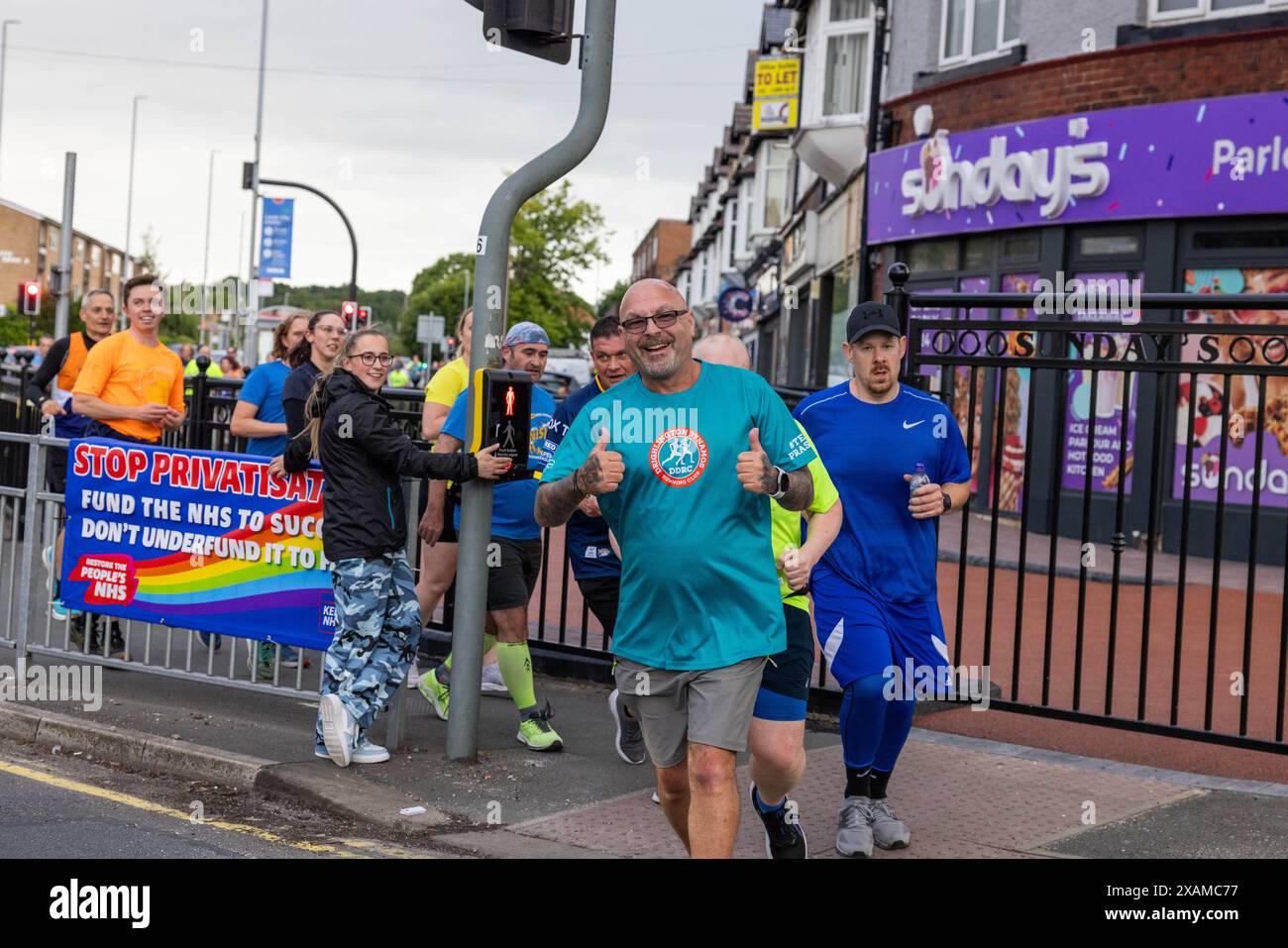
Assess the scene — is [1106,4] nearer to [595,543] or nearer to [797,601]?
[595,543]

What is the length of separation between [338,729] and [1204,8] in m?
12.7

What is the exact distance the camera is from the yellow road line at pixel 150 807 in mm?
5492

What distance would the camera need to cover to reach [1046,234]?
1683 centimetres

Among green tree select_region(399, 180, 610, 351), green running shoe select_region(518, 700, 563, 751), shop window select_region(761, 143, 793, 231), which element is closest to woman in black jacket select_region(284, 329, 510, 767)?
green running shoe select_region(518, 700, 563, 751)

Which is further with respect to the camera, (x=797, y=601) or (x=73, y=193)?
(x=73, y=193)

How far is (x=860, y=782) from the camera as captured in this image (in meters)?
5.65

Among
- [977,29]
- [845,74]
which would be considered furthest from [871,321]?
[845,74]

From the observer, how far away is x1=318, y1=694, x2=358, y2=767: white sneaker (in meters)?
6.39

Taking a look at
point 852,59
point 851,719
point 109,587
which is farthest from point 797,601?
point 852,59

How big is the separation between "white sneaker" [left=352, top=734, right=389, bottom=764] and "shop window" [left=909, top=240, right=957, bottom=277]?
1360cm

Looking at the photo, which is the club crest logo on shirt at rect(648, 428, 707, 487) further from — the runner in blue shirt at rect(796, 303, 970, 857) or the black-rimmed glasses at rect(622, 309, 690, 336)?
the runner in blue shirt at rect(796, 303, 970, 857)

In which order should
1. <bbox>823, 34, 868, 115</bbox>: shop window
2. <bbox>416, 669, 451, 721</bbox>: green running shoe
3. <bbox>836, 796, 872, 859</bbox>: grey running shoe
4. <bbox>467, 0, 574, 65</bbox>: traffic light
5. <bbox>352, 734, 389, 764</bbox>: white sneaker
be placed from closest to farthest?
<bbox>836, 796, 872, 859</bbox>: grey running shoe < <bbox>467, 0, 574, 65</bbox>: traffic light < <bbox>352, 734, 389, 764</bbox>: white sneaker < <bbox>416, 669, 451, 721</bbox>: green running shoe < <bbox>823, 34, 868, 115</bbox>: shop window

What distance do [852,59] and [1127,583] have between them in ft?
47.5

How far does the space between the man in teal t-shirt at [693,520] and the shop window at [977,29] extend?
1419cm
